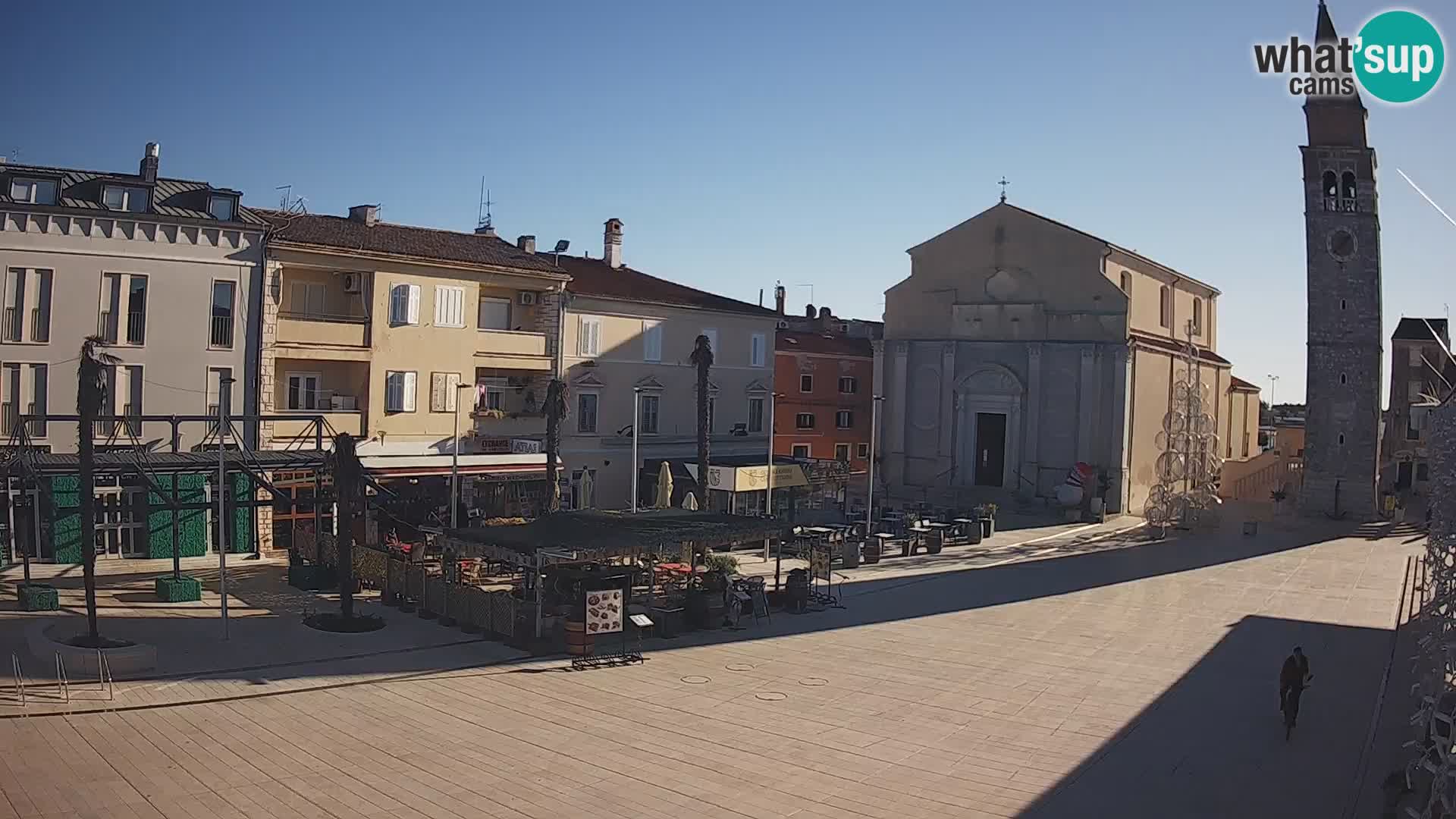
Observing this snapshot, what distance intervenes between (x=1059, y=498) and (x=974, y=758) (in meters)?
38.6

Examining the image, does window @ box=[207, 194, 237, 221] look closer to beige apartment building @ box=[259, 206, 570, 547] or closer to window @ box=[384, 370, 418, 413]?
beige apartment building @ box=[259, 206, 570, 547]

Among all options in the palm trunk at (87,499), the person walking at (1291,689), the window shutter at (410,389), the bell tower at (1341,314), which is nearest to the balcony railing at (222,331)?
the window shutter at (410,389)

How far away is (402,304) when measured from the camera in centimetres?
3731

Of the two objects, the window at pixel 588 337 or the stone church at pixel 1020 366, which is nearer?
the window at pixel 588 337

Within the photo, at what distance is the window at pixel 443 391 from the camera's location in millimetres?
38469

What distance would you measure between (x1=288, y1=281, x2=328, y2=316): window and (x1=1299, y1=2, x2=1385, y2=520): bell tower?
149ft

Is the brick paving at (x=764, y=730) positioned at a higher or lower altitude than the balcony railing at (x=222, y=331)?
lower

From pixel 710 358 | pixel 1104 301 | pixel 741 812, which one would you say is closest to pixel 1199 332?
pixel 1104 301

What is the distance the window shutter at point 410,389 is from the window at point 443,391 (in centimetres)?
72

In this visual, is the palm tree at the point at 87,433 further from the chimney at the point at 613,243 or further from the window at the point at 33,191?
the chimney at the point at 613,243

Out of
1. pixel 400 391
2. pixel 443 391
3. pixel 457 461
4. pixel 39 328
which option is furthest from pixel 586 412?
pixel 39 328

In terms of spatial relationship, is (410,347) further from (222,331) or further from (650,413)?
(650,413)

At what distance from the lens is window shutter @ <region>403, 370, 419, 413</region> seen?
3762 cm

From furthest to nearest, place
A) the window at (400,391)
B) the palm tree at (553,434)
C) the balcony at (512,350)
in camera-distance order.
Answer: the balcony at (512,350), the window at (400,391), the palm tree at (553,434)
